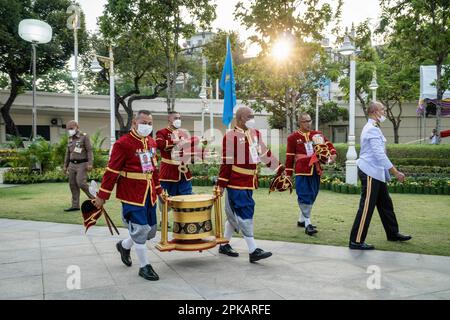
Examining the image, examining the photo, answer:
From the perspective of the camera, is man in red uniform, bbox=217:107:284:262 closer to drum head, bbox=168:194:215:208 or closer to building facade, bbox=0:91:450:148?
drum head, bbox=168:194:215:208

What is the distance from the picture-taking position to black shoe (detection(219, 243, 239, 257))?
6.00m

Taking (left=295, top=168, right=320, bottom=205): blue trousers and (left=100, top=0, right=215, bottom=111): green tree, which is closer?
(left=295, top=168, right=320, bottom=205): blue trousers

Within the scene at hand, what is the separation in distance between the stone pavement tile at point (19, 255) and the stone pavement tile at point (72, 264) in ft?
1.00

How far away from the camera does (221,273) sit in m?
5.18

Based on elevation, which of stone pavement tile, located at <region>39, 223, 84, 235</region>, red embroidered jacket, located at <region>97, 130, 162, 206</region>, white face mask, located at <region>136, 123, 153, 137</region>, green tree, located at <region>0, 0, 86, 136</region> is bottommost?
stone pavement tile, located at <region>39, 223, 84, 235</region>

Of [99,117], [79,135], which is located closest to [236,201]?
[79,135]

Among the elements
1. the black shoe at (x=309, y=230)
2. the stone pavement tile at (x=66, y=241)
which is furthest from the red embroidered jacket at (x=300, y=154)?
the stone pavement tile at (x=66, y=241)

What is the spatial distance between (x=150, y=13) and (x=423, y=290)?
14636 millimetres

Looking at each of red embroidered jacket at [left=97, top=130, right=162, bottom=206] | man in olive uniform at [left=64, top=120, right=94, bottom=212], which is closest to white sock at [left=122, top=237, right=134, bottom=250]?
red embroidered jacket at [left=97, top=130, right=162, bottom=206]

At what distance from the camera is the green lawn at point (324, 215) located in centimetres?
686

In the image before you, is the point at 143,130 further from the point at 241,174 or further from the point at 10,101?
the point at 10,101

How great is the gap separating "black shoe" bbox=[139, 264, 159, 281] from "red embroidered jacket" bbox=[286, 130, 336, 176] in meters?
3.37

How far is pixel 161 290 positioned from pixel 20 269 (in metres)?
1.96

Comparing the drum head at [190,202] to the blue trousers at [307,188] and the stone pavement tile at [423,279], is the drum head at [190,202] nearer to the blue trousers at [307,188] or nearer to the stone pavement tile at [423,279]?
the stone pavement tile at [423,279]
